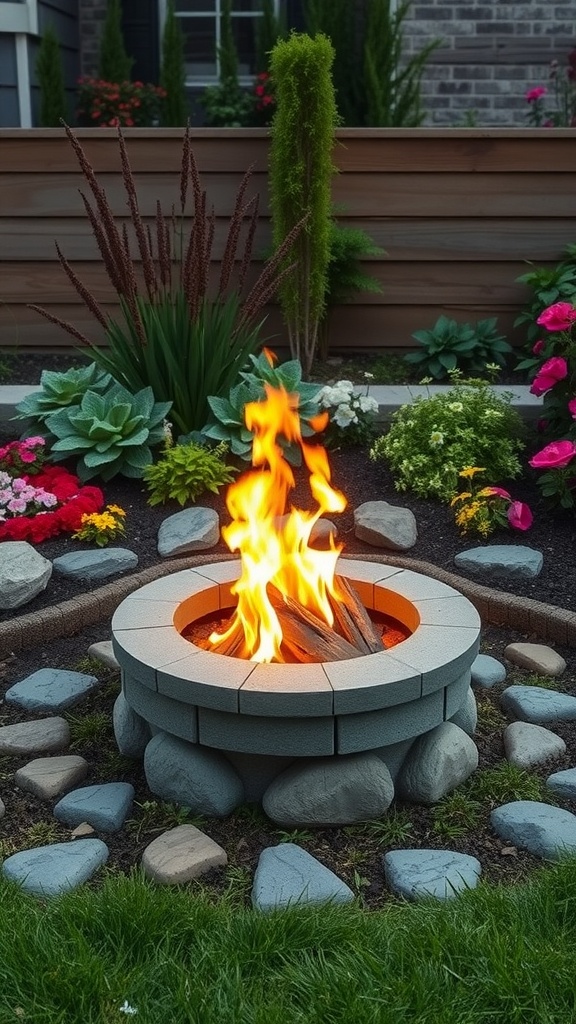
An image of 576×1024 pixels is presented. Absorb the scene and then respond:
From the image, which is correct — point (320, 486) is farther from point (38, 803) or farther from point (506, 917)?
point (506, 917)

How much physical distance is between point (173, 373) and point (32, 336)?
6.70 ft

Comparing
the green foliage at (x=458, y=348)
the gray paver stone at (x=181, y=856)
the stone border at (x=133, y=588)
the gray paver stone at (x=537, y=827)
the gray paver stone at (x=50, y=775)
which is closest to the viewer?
the gray paver stone at (x=181, y=856)

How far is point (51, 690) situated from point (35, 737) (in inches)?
11.3

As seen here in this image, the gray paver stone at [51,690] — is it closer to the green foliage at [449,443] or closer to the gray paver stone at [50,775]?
the gray paver stone at [50,775]

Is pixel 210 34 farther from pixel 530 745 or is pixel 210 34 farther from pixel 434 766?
pixel 434 766

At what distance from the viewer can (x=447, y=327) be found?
20.6 feet

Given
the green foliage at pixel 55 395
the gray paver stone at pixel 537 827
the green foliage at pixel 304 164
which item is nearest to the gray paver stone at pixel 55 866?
the gray paver stone at pixel 537 827

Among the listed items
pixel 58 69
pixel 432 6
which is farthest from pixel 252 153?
pixel 432 6

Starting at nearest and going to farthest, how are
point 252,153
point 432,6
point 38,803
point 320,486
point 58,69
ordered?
point 38,803 < point 320,486 < point 252,153 < point 58,69 < point 432,6

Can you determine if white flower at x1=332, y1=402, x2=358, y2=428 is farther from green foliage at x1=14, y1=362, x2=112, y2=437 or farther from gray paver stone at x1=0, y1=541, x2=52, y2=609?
gray paver stone at x1=0, y1=541, x2=52, y2=609

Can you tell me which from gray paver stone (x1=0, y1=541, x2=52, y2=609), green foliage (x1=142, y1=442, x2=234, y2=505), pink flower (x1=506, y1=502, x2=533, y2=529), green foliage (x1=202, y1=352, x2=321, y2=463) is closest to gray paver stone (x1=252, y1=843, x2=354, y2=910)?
gray paver stone (x1=0, y1=541, x2=52, y2=609)

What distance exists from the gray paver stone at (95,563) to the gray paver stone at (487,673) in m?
1.48

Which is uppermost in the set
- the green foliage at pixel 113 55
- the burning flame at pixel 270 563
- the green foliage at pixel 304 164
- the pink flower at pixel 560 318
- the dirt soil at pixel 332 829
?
the green foliage at pixel 113 55

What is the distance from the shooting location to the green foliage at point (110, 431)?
482 cm
